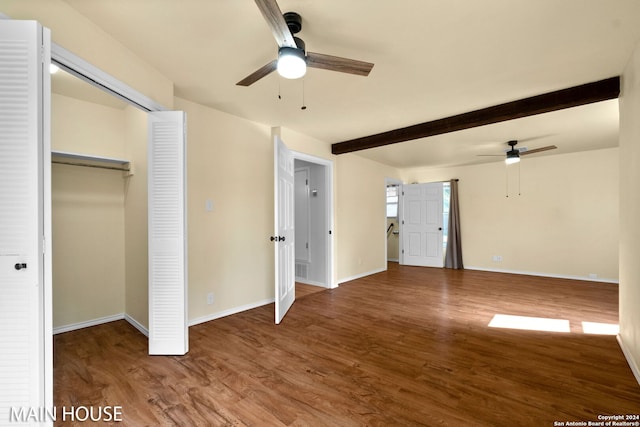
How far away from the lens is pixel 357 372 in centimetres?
218

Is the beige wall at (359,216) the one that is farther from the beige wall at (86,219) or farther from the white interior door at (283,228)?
the beige wall at (86,219)

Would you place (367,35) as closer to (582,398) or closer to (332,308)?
(582,398)

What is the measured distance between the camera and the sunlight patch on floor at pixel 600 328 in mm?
2893

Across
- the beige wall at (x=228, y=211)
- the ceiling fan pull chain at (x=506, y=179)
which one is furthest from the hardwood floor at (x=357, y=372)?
the ceiling fan pull chain at (x=506, y=179)

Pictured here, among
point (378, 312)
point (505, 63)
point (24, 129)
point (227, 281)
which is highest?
point (505, 63)

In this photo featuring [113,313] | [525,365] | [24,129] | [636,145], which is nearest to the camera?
[24,129]

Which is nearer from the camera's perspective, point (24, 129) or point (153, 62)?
point (24, 129)

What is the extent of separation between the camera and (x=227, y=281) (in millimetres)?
3457

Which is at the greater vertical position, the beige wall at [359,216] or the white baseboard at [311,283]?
the beige wall at [359,216]

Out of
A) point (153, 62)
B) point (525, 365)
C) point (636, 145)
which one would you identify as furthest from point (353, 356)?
point (153, 62)

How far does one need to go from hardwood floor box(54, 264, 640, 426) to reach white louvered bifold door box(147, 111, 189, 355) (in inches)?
9.2

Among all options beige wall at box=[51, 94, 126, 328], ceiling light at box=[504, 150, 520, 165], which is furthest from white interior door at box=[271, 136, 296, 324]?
ceiling light at box=[504, 150, 520, 165]

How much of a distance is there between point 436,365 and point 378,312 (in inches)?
51.6

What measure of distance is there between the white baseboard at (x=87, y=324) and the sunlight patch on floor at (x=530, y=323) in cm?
423
